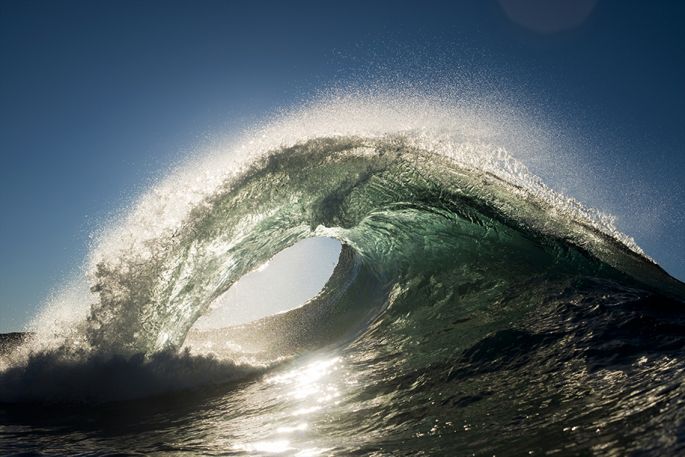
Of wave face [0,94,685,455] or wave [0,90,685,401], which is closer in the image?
wave face [0,94,685,455]

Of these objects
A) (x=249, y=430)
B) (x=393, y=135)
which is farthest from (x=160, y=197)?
(x=249, y=430)

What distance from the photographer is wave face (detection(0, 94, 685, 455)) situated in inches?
117

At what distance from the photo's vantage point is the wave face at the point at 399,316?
117 inches

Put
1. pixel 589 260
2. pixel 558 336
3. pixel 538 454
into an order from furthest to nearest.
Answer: pixel 589 260
pixel 558 336
pixel 538 454

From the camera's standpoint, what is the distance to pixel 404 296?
25.1 feet

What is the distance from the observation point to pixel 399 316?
7.02 meters

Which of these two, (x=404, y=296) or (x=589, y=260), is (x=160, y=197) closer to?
(x=404, y=296)

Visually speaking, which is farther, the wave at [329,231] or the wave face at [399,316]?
the wave at [329,231]

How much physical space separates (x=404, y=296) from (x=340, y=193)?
6.55 ft

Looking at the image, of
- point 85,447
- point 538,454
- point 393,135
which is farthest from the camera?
point 393,135

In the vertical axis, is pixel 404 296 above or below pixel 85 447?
above

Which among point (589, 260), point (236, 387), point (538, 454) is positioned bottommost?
point (538, 454)

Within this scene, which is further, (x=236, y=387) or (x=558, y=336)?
(x=236, y=387)

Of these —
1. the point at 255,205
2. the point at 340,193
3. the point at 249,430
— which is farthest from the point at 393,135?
the point at 249,430
